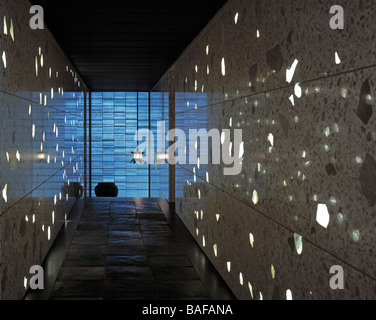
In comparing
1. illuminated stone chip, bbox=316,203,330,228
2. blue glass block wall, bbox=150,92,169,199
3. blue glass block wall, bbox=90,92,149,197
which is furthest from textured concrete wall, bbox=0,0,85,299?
blue glass block wall, bbox=90,92,149,197

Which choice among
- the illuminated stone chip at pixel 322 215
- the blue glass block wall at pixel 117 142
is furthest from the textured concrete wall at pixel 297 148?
the blue glass block wall at pixel 117 142

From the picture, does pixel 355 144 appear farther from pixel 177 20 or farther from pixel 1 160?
pixel 177 20

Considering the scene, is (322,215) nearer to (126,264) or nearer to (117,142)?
(126,264)

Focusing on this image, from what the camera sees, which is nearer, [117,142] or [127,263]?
[127,263]

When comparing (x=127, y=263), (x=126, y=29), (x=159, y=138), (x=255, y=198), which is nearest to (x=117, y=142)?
(x=159, y=138)

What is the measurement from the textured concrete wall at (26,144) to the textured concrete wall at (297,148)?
1670mm

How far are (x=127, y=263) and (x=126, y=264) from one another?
1.7 inches

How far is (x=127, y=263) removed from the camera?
5613 mm

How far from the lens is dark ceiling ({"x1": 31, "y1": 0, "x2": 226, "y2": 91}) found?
16.6 ft

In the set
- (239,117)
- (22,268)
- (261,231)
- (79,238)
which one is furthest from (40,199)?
(261,231)

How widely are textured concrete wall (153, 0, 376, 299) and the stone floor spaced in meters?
0.51

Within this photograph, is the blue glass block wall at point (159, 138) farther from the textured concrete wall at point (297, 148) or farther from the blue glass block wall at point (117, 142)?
the textured concrete wall at point (297, 148)

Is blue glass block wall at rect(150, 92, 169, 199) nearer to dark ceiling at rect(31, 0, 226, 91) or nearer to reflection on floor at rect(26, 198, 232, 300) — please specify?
dark ceiling at rect(31, 0, 226, 91)

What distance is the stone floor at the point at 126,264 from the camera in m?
4.63
